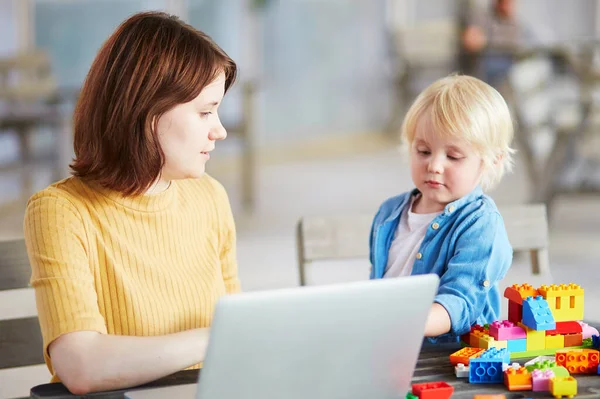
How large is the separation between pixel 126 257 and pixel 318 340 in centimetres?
53

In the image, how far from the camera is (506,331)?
53.6 inches

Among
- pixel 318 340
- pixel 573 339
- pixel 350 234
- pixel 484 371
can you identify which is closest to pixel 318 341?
pixel 318 340

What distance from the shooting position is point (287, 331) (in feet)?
3.29

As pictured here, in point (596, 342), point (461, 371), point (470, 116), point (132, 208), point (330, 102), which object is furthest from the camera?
point (330, 102)

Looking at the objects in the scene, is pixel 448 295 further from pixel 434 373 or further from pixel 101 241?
pixel 101 241

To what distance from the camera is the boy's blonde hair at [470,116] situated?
1.61 metres

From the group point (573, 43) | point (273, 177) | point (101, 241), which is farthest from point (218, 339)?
point (273, 177)

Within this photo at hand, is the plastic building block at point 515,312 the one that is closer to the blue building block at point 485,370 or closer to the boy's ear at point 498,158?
the blue building block at point 485,370

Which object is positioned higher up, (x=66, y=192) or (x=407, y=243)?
(x=66, y=192)

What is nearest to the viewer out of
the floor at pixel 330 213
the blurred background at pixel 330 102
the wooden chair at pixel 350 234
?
the wooden chair at pixel 350 234

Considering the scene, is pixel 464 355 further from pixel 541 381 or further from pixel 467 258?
pixel 467 258

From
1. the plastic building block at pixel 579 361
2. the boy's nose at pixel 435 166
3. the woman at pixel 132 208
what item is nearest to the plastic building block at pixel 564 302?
the plastic building block at pixel 579 361

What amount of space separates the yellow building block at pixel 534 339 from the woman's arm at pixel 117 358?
47 cm

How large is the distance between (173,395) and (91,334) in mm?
170
